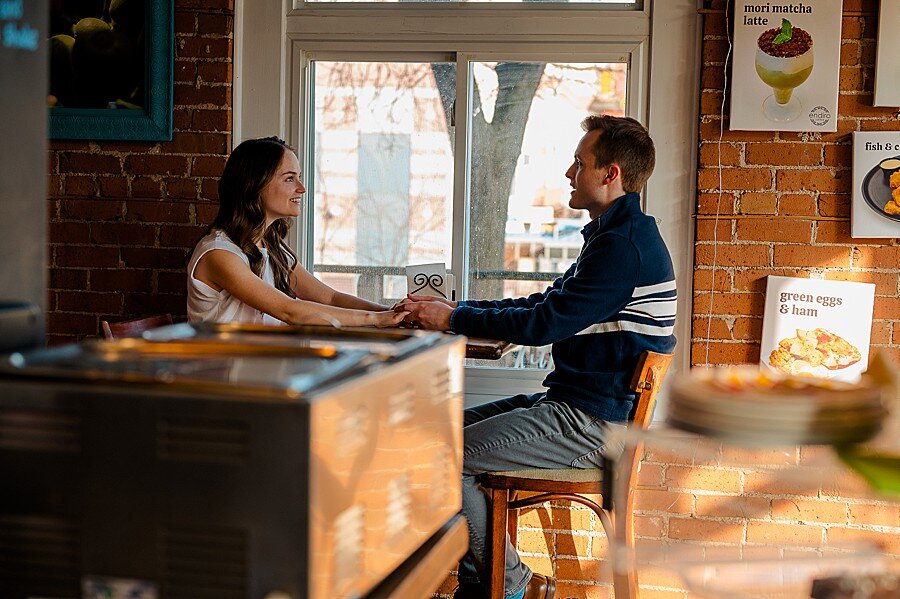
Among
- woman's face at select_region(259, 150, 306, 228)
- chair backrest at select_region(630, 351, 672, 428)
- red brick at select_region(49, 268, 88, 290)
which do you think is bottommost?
chair backrest at select_region(630, 351, 672, 428)

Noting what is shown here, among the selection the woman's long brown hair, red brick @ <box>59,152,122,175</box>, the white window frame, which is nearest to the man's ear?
the white window frame

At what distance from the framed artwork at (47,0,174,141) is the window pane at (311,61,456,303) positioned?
1.65 ft

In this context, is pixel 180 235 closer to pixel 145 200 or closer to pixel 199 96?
pixel 145 200

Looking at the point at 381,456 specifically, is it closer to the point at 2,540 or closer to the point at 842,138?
the point at 2,540

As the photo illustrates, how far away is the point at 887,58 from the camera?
9.55 feet

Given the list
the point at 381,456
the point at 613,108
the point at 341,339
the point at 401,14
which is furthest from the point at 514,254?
the point at 381,456

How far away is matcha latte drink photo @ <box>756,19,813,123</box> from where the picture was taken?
9.71ft

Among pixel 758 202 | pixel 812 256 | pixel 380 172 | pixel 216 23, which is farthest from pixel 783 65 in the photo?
pixel 216 23

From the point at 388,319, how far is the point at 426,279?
0.41 metres

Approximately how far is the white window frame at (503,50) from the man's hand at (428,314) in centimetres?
51

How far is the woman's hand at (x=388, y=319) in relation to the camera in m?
2.71

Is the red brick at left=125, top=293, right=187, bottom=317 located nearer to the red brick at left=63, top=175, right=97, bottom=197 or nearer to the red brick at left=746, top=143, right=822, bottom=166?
the red brick at left=63, top=175, right=97, bottom=197

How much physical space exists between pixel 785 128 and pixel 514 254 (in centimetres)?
90

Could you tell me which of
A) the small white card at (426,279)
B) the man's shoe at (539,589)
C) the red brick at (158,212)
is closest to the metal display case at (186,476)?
the man's shoe at (539,589)
